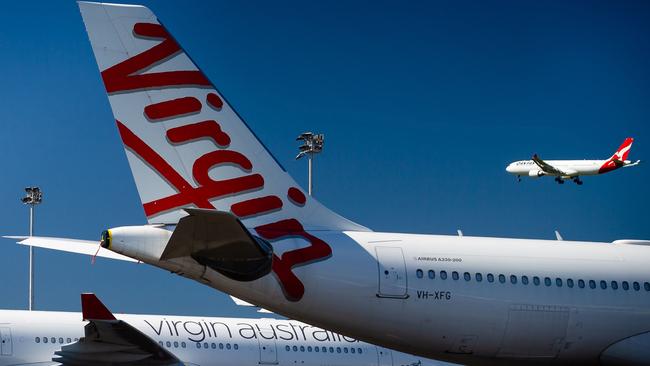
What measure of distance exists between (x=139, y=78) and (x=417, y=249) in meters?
4.42

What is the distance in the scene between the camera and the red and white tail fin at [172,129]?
472 inches

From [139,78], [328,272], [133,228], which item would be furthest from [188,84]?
[328,272]

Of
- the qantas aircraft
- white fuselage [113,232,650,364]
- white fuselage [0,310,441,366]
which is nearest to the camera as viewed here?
the qantas aircraft

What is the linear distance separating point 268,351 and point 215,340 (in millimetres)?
1353

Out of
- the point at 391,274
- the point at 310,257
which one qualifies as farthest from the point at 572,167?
the point at 310,257

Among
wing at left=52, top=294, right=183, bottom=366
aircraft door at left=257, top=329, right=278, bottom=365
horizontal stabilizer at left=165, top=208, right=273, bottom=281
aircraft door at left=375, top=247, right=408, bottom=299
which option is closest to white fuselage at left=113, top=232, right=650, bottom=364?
aircraft door at left=375, top=247, right=408, bottom=299

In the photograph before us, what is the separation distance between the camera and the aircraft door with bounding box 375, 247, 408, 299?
12461 millimetres

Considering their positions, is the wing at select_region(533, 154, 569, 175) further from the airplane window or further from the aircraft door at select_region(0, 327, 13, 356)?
the airplane window

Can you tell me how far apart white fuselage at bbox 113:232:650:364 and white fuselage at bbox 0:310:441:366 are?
10498 millimetres

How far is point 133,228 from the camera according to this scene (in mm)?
11398

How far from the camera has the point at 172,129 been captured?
479 inches

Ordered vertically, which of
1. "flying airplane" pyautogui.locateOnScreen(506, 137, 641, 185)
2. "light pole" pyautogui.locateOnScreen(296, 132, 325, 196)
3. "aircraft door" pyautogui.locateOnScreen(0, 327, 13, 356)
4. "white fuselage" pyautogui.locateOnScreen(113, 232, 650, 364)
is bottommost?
"white fuselage" pyautogui.locateOnScreen(113, 232, 650, 364)

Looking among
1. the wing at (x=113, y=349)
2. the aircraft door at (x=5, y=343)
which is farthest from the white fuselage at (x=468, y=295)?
the aircraft door at (x=5, y=343)

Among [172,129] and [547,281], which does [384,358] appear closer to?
[547,281]
